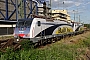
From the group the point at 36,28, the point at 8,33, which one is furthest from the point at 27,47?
the point at 8,33

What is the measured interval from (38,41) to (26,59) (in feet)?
29.5

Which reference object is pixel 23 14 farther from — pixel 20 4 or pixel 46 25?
pixel 46 25

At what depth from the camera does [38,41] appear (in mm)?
17844

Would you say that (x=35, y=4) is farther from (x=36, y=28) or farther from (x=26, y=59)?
(x=26, y=59)

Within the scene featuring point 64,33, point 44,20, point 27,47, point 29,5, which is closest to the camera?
point 27,47

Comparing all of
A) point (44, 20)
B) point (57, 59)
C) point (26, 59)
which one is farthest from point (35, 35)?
point (26, 59)

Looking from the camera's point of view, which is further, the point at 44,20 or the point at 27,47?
the point at 44,20

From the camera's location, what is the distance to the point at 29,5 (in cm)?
5584

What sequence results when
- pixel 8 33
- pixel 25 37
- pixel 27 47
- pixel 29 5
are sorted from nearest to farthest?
pixel 27 47
pixel 25 37
pixel 8 33
pixel 29 5

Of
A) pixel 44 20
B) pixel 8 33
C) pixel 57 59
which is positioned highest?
pixel 44 20

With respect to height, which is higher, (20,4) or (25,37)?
(20,4)

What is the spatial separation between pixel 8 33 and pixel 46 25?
868 inches

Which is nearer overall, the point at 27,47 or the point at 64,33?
the point at 27,47

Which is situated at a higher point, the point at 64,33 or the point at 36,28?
the point at 36,28
